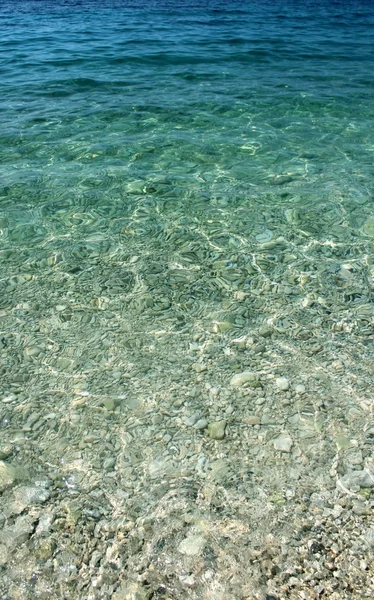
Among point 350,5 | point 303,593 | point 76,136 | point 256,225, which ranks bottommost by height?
point 303,593

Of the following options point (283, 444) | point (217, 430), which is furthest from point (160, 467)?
point (283, 444)

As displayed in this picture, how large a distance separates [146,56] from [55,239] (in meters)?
12.8

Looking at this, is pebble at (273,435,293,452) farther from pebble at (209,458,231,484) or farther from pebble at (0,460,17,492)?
pebble at (0,460,17,492)

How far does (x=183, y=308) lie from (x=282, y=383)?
1751mm

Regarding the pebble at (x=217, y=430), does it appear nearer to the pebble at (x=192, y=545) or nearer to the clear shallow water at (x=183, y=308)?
the clear shallow water at (x=183, y=308)

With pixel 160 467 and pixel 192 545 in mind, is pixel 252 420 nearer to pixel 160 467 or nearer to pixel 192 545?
pixel 160 467

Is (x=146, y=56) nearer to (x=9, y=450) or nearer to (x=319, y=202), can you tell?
(x=319, y=202)

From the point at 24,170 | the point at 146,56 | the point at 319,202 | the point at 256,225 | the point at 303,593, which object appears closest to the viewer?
the point at 303,593

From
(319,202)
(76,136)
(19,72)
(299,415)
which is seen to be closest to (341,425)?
(299,415)

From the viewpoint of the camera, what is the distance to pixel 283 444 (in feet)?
14.9

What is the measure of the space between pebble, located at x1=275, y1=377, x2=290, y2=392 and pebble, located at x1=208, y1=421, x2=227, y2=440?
788 millimetres

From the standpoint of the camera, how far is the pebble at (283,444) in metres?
4.49

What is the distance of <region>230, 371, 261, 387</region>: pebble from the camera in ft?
16.9

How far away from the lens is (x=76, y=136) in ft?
36.9
